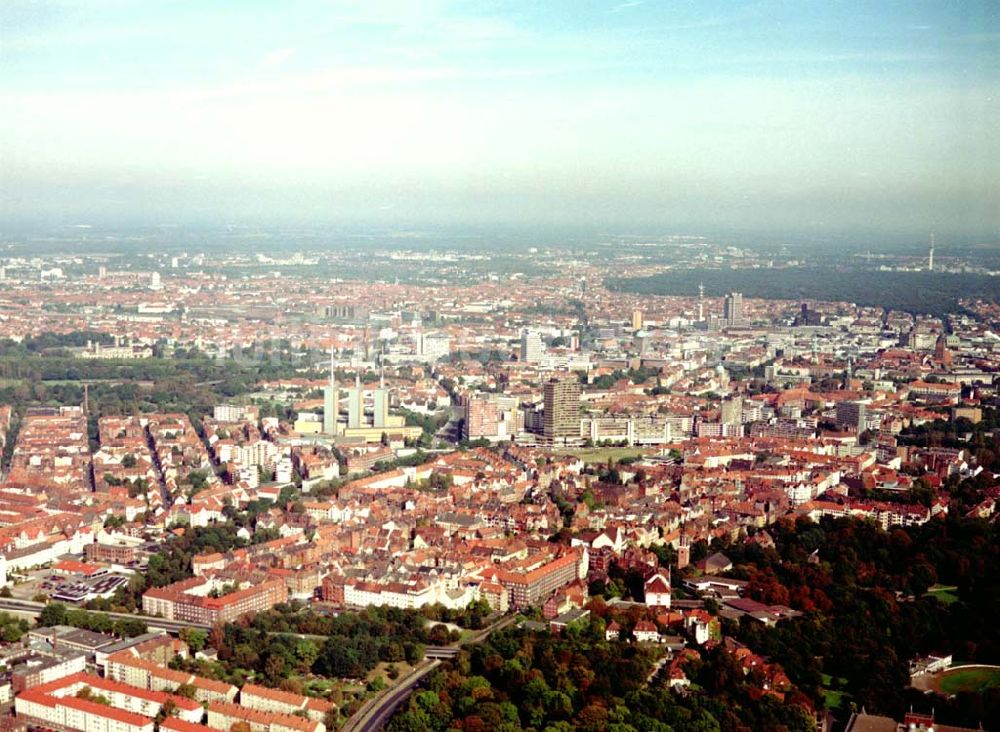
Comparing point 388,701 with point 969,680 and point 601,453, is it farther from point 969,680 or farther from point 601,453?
point 601,453

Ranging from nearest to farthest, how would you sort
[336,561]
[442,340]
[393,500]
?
[336,561] < [393,500] < [442,340]

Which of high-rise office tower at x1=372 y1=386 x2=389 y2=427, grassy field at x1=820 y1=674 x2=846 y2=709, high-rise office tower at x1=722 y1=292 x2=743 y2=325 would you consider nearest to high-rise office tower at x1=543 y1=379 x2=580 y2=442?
high-rise office tower at x1=372 y1=386 x2=389 y2=427

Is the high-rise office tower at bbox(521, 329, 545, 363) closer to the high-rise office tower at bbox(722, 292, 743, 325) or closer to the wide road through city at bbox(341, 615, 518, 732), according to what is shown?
the high-rise office tower at bbox(722, 292, 743, 325)

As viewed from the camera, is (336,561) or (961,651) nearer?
(961,651)

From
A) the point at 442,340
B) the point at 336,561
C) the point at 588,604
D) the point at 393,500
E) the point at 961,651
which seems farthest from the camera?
the point at 442,340

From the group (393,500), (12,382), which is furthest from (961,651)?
(12,382)

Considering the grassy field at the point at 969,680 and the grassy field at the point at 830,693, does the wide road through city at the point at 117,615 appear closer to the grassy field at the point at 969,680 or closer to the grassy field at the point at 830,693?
the grassy field at the point at 830,693

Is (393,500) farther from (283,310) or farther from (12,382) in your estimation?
(283,310)

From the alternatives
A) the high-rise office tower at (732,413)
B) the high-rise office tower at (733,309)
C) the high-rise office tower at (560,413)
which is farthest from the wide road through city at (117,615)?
the high-rise office tower at (733,309)
